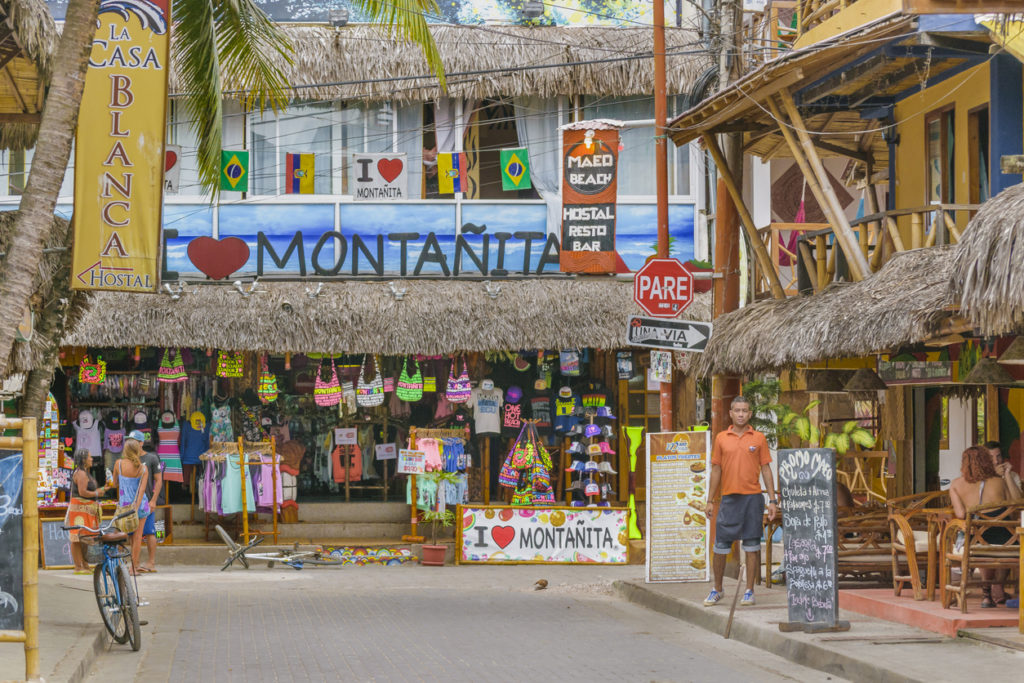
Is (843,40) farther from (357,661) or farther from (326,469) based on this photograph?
(326,469)

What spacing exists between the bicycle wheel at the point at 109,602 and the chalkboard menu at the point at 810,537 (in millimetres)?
5422

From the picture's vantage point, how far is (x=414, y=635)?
40.5 feet

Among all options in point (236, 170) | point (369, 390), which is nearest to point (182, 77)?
point (236, 170)

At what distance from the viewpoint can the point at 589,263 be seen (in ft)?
68.9

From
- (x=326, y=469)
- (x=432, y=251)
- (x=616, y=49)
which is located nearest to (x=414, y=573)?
(x=326, y=469)

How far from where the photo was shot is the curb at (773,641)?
31.2 ft

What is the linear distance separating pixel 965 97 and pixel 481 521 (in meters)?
8.81

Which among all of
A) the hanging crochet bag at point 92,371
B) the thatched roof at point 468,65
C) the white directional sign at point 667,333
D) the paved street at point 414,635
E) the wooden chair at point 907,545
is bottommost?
the paved street at point 414,635

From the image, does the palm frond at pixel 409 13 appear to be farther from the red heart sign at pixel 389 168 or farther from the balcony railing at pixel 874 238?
the red heart sign at pixel 389 168

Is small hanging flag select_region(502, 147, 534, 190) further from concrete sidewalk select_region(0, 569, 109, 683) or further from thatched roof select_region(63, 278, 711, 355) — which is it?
concrete sidewalk select_region(0, 569, 109, 683)

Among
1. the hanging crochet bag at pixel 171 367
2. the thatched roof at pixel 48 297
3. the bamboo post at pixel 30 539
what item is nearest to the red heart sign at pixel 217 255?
the hanging crochet bag at pixel 171 367

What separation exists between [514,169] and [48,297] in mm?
9200

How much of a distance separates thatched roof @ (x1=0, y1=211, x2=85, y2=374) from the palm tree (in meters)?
1.26

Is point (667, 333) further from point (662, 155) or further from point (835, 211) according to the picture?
point (662, 155)
